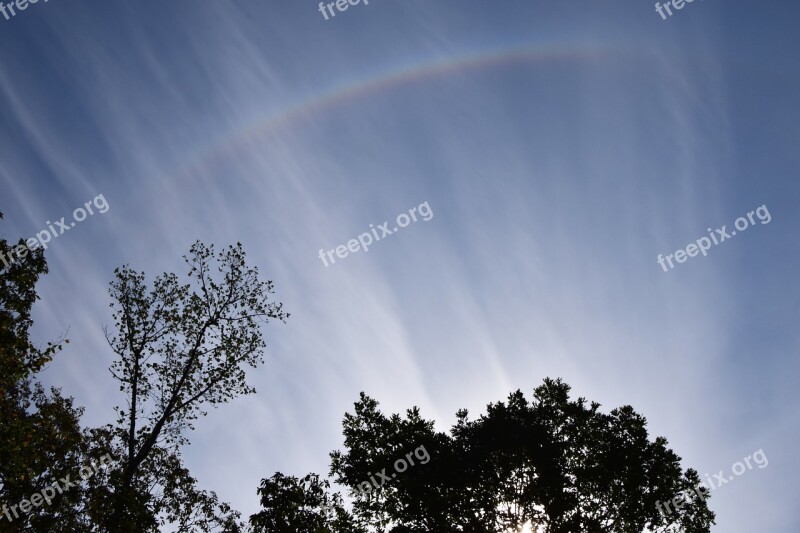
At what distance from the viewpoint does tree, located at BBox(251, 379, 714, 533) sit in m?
27.9

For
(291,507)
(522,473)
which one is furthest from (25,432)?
(522,473)

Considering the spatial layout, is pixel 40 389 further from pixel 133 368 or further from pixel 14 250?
pixel 14 250

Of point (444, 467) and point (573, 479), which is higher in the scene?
point (444, 467)

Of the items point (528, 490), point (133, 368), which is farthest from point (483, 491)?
point (133, 368)

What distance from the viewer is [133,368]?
2491 cm

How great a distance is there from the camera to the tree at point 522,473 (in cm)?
2788

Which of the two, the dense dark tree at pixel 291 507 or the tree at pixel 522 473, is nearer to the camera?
the dense dark tree at pixel 291 507

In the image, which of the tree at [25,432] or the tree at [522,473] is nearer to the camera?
the tree at [25,432]

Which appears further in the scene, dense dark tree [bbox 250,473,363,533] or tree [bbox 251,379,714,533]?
tree [bbox 251,379,714,533]

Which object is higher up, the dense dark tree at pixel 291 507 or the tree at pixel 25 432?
the tree at pixel 25 432

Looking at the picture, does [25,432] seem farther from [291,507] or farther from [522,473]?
[522,473]

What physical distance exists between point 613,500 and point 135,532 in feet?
81.7

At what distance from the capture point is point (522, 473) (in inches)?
1204

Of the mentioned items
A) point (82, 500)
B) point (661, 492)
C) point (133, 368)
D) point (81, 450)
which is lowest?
point (661, 492)
